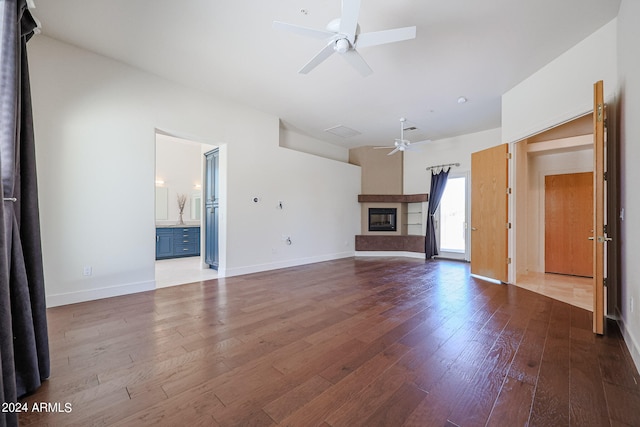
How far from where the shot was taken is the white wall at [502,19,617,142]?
288cm

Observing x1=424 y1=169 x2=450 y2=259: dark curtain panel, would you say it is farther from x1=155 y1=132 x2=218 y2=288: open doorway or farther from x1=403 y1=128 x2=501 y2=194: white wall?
x1=155 y1=132 x2=218 y2=288: open doorway

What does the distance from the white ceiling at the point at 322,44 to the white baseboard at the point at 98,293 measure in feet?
10.1

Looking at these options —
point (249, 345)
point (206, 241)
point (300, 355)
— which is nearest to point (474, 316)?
point (300, 355)

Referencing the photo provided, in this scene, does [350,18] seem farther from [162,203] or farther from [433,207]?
[162,203]

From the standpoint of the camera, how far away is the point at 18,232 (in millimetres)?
1581

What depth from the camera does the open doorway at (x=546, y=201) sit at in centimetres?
449

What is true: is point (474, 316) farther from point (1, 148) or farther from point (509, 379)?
point (1, 148)

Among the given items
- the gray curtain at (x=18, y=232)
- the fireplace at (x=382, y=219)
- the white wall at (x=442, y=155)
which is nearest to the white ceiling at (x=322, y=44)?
the gray curtain at (x=18, y=232)

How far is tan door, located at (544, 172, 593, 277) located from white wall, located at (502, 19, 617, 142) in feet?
6.81

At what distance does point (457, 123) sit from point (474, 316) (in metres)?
4.50

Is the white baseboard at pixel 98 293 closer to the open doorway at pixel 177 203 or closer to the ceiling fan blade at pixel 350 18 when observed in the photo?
the open doorway at pixel 177 203

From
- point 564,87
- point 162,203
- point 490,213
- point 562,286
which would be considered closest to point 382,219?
point 490,213

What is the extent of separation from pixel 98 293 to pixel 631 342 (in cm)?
557

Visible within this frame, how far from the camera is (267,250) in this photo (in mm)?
5449
